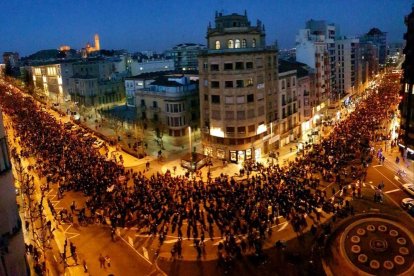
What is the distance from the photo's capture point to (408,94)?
48312mm

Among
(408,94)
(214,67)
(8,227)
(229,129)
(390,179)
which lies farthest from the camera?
(229,129)

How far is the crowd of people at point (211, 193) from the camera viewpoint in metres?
32.4

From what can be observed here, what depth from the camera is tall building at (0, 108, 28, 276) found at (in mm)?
14625

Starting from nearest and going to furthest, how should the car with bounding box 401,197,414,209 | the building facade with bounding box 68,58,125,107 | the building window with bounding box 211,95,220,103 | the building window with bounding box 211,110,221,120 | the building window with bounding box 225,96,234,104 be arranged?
1. the car with bounding box 401,197,414,209
2. the building window with bounding box 225,96,234,104
3. the building window with bounding box 211,95,220,103
4. the building window with bounding box 211,110,221,120
5. the building facade with bounding box 68,58,125,107

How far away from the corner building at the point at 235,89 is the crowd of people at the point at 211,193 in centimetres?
740

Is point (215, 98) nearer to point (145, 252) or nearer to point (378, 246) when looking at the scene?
point (145, 252)

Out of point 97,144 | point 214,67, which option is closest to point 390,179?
point 214,67

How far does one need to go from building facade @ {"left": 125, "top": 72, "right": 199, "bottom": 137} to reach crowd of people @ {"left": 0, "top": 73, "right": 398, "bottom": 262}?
1501 cm

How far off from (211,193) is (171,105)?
94.7 feet

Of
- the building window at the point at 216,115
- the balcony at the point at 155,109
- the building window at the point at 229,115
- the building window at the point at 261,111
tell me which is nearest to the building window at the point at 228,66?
the building window at the point at 229,115

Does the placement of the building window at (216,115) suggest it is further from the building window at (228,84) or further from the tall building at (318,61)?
the tall building at (318,61)

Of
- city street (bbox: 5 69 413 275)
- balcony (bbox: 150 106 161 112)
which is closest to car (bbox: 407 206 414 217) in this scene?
city street (bbox: 5 69 413 275)

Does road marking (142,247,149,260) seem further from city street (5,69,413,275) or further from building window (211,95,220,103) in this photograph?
building window (211,95,220,103)

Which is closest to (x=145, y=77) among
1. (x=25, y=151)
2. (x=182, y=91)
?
(x=182, y=91)
